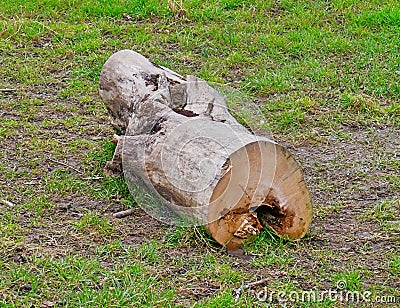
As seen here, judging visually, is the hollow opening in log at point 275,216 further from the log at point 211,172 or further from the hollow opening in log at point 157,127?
the hollow opening in log at point 157,127

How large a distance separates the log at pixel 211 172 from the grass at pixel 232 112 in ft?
0.41

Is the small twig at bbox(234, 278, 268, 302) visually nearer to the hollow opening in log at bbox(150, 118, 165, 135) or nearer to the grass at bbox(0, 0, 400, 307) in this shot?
the grass at bbox(0, 0, 400, 307)

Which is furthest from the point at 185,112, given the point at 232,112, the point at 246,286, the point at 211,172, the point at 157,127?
the point at 246,286

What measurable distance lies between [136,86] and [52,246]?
160cm

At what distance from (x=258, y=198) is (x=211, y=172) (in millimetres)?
360

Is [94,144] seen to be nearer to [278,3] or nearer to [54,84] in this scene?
[54,84]

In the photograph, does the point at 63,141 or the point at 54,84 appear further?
the point at 54,84

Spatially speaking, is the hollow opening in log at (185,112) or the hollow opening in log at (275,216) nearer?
the hollow opening in log at (275,216)

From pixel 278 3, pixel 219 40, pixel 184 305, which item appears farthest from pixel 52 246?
pixel 278 3

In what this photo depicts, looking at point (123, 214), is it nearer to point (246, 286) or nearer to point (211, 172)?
point (211, 172)

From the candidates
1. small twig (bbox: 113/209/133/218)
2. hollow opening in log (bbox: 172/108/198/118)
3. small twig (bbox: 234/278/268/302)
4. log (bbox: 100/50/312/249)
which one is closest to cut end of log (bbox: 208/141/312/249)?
log (bbox: 100/50/312/249)

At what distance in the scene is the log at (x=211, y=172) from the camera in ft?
14.4

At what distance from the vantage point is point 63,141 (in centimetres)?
618

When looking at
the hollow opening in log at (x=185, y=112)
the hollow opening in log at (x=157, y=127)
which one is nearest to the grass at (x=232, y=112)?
the hollow opening in log at (x=157, y=127)
